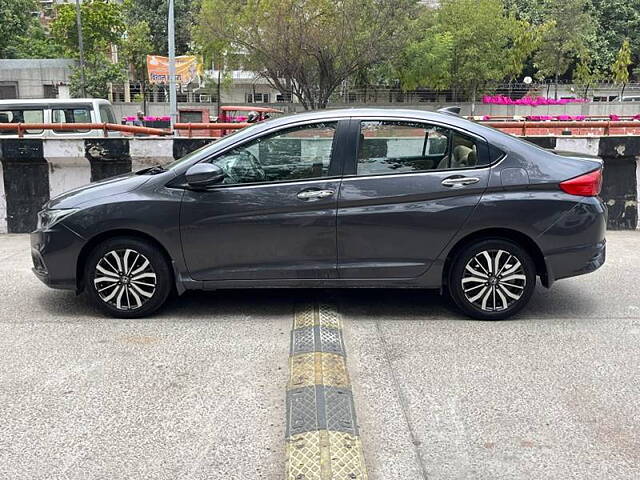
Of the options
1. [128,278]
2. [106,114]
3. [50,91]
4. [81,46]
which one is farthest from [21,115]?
[50,91]

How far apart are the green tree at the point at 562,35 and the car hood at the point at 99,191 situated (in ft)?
157

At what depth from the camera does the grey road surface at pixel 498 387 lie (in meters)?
3.12

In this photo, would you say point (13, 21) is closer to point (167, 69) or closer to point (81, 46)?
point (81, 46)

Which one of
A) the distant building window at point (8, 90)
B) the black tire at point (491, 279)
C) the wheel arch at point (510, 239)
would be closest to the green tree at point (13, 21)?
the distant building window at point (8, 90)

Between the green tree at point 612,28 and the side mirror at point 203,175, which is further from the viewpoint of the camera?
the green tree at point 612,28

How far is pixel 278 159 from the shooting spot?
498 cm

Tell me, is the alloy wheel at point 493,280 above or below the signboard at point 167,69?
below

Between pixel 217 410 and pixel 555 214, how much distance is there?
9.55 ft

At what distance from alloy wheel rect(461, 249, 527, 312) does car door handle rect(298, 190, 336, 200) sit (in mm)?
1202

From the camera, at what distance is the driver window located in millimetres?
4945

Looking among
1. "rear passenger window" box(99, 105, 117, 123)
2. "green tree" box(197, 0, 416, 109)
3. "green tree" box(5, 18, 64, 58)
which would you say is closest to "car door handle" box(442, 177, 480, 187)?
"rear passenger window" box(99, 105, 117, 123)

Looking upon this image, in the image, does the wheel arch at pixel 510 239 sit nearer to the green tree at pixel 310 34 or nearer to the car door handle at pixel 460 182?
the car door handle at pixel 460 182

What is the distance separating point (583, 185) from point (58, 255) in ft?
13.4

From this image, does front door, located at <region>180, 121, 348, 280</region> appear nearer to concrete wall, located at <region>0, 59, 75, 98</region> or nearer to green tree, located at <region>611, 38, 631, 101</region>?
concrete wall, located at <region>0, 59, 75, 98</region>
